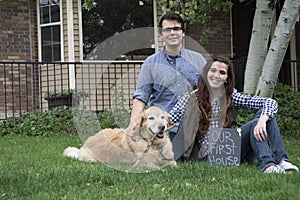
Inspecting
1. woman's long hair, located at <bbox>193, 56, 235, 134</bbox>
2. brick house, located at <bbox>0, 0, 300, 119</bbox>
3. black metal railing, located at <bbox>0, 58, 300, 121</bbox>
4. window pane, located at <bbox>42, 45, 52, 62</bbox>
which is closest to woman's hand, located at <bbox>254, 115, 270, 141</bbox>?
woman's long hair, located at <bbox>193, 56, 235, 134</bbox>

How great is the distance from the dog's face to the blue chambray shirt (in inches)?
22.5

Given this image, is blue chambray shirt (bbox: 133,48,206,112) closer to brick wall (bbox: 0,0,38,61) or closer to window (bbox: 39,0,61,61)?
window (bbox: 39,0,61,61)

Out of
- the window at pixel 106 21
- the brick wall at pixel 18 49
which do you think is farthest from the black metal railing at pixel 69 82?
the window at pixel 106 21

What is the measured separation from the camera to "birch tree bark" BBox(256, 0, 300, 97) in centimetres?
693

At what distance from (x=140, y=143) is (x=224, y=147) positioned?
0.76 m

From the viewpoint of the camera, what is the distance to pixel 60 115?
28.3 ft

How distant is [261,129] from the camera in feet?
13.3

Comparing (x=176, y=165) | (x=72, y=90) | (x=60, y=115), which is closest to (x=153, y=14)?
(x=72, y=90)

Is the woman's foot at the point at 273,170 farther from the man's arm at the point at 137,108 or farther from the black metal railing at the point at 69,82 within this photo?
the black metal railing at the point at 69,82

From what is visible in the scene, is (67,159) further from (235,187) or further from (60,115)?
(60,115)

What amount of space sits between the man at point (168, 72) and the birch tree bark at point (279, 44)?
271 cm

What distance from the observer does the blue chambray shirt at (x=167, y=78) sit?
457 centimetres

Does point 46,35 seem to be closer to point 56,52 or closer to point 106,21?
point 56,52

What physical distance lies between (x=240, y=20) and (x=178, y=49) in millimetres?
8132
